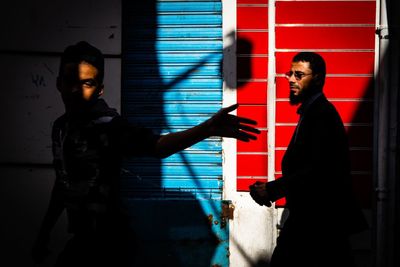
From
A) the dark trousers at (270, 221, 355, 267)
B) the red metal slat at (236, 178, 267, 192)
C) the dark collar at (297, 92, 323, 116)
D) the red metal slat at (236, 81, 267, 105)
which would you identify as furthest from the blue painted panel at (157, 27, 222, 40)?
the dark trousers at (270, 221, 355, 267)

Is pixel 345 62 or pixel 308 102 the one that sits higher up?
pixel 345 62

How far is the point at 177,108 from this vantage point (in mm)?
5168

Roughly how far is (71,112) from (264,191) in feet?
5.19

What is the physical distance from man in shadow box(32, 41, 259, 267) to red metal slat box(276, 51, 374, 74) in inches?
115

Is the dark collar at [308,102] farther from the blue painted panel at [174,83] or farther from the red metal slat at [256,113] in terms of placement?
the blue painted panel at [174,83]

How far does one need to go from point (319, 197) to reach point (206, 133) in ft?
4.91

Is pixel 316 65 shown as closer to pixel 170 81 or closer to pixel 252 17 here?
pixel 252 17

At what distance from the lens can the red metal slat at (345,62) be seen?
5.05 m

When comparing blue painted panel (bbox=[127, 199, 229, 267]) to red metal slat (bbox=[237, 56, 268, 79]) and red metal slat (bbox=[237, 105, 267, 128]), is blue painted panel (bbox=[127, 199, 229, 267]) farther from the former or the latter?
red metal slat (bbox=[237, 56, 268, 79])

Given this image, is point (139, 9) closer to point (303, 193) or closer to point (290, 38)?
point (290, 38)

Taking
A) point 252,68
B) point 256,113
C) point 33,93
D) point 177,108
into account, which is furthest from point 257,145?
point 33,93

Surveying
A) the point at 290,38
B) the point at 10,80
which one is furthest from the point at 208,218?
the point at 10,80

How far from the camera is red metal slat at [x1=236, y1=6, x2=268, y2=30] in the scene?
505 centimetres

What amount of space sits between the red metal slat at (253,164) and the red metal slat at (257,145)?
0.21ft
